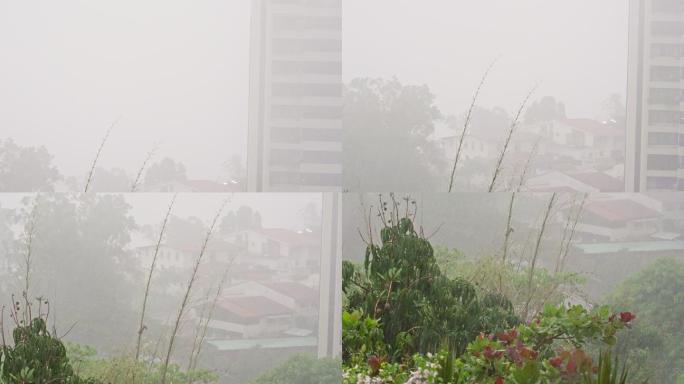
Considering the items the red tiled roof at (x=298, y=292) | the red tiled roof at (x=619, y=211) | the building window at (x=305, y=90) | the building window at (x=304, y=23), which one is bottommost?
the red tiled roof at (x=298, y=292)

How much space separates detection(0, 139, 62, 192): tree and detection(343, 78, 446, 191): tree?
1.30 m

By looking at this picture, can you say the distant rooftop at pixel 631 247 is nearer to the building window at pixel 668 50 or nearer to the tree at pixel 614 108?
the tree at pixel 614 108

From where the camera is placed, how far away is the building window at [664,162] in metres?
3.91

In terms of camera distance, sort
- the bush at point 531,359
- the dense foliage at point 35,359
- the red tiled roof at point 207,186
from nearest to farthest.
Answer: the dense foliage at point 35,359 → the bush at point 531,359 → the red tiled roof at point 207,186

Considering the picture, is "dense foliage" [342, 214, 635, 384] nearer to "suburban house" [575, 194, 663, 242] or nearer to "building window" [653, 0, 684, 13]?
"suburban house" [575, 194, 663, 242]

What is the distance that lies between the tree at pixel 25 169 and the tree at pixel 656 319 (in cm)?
254

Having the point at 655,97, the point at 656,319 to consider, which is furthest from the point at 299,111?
the point at 656,319

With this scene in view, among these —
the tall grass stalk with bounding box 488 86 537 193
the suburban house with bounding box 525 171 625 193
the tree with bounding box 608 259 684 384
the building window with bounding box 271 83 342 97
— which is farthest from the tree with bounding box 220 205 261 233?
the tree with bounding box 608 259 684 384

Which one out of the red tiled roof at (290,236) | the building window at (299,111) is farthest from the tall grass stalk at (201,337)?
the building window at (299,111)

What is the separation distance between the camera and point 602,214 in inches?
153

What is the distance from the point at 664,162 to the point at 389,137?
49.0 inches

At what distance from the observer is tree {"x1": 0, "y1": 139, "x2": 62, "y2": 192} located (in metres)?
3.68

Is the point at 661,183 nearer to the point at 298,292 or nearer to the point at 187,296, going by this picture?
the point at 298,292

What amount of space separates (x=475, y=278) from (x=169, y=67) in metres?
1.66
